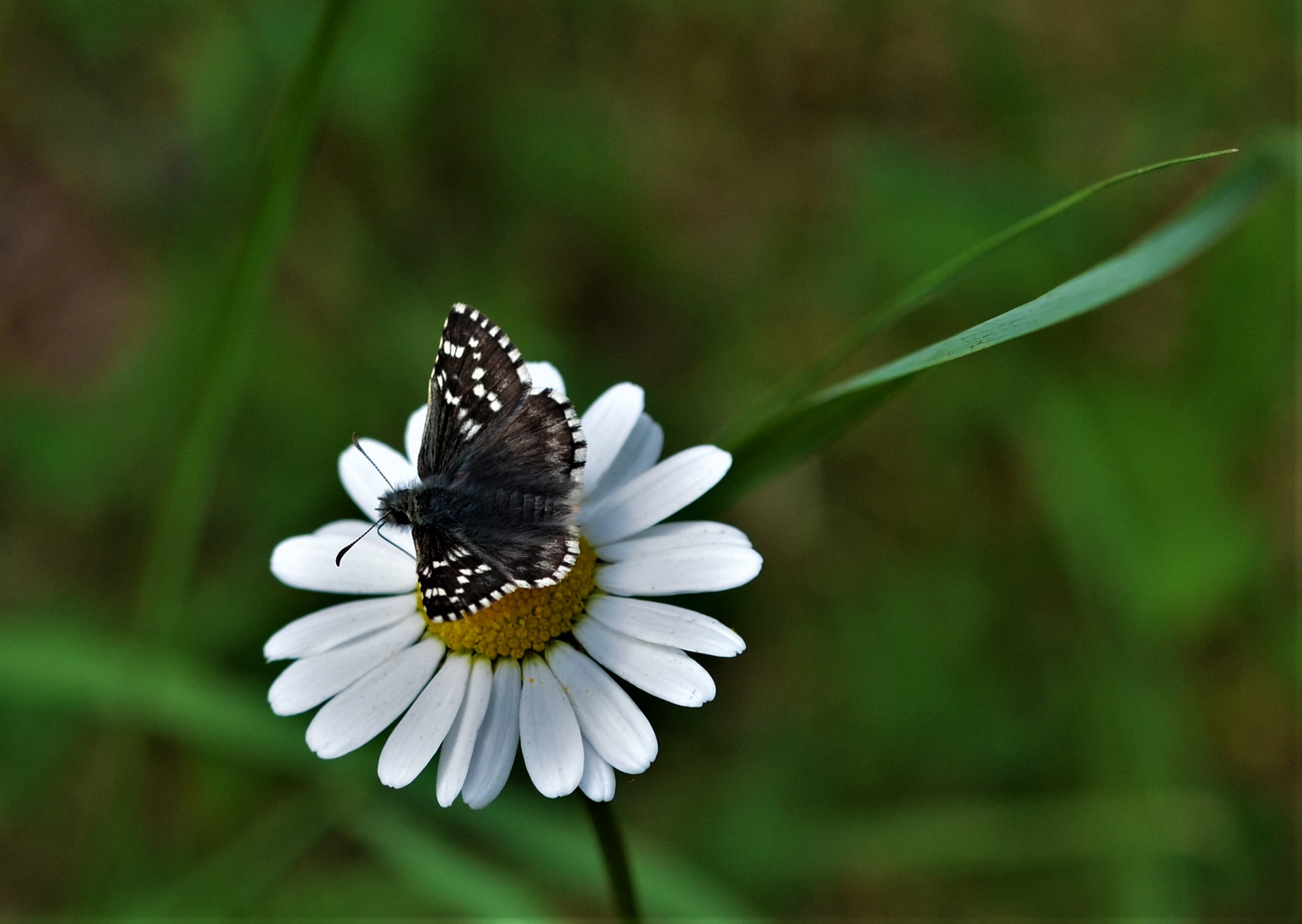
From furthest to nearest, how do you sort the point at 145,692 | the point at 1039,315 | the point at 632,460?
the point at 145,692
the point at 632,460
the point at 1039,315

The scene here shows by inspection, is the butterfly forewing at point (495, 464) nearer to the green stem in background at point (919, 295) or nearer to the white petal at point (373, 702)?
the white petal at point (373, 702)

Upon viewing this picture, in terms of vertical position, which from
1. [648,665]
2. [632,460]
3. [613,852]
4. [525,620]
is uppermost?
[632,460]

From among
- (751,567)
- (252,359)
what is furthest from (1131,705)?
(252,359)

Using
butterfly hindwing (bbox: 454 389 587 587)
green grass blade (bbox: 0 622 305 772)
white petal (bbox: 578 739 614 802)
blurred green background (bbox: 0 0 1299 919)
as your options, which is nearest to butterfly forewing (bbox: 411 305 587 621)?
butterfly hindwing (bbox: 454 389 587 587)

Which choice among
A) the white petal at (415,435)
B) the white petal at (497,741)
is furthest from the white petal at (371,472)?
the white petal at (497,741)

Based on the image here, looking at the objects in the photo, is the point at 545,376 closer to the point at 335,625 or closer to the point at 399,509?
the point at 399,509

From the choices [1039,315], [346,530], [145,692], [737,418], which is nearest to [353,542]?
[346,530]

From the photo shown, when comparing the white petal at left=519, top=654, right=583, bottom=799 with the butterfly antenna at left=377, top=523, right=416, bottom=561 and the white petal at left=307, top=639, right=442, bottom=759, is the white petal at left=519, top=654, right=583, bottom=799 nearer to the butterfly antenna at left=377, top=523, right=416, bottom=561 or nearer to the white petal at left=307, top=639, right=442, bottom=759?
the white petal at left=307, top=639, right=442, bottom=759
